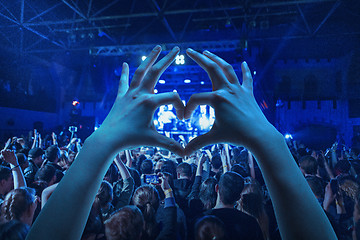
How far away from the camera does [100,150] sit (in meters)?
0.79

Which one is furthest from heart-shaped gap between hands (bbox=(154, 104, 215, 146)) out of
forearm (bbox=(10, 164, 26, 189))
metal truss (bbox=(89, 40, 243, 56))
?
forearm (bbox=(10, 164, 26, 189))

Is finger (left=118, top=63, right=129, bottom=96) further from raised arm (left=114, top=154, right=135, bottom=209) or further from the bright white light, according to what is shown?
the bright white light

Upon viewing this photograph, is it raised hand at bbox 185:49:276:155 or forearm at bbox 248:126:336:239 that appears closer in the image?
forearm at bbox 248:126:336:239

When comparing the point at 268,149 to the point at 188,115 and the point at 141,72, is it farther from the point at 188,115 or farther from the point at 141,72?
the point at 141,72

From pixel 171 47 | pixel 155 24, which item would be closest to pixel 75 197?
pixel 171 47

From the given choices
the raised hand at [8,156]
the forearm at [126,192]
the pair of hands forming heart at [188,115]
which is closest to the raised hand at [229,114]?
the pair of hands forming heart at [188,115]

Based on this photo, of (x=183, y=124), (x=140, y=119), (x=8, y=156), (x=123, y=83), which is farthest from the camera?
(x=183, y=124)

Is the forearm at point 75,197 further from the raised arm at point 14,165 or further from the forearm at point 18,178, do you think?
the forearm at point 18,178

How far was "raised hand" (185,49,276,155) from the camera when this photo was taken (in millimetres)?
791

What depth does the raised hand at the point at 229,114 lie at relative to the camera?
31.1 inches

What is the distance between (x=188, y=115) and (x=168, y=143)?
0.47 feet

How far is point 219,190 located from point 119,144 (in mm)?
2089

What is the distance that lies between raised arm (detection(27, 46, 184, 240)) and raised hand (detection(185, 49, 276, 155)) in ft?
0.32

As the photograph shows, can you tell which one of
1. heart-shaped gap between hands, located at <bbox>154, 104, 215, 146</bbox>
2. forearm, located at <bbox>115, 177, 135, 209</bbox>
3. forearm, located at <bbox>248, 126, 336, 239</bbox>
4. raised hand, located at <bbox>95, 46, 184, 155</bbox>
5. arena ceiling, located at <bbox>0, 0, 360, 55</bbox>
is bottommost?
forearm, located at <bbox>115, 177, 135, 209</bbox>
